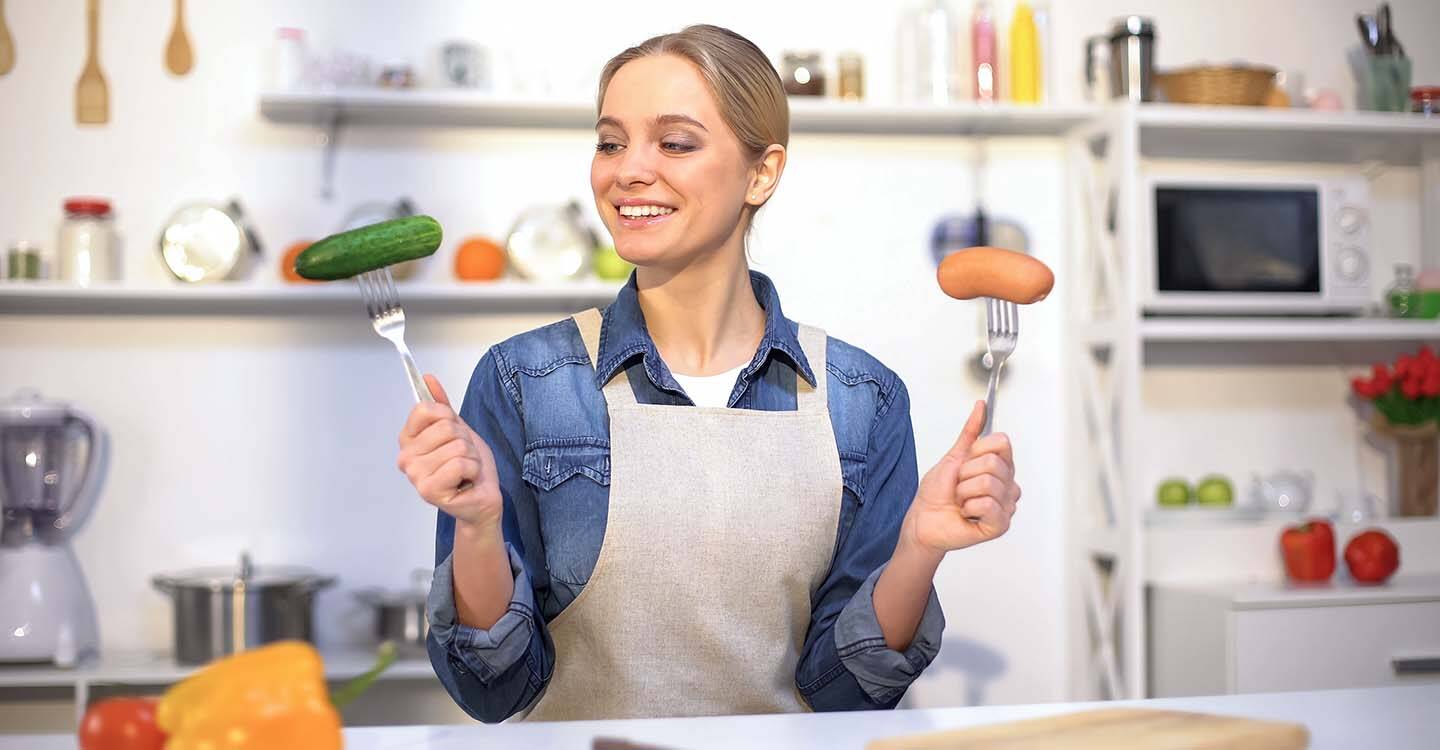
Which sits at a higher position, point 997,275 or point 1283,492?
point 997,275

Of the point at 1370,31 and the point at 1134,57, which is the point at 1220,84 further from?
the point at 1370,31

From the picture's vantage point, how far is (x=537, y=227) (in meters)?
2.89

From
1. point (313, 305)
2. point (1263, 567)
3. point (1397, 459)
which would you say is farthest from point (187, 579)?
point (1397, 459)

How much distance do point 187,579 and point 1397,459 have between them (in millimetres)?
2657

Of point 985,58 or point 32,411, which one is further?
point 985,58

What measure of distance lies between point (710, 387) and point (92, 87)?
2016 mm

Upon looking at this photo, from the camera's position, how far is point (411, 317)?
302cm

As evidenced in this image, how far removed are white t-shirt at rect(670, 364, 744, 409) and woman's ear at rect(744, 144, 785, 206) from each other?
193mm

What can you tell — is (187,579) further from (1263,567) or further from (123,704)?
(1263,567)

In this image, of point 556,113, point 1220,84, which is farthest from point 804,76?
point 1220,84

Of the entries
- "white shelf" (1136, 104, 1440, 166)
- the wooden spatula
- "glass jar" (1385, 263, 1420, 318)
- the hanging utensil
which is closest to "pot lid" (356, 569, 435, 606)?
the wooden spatula

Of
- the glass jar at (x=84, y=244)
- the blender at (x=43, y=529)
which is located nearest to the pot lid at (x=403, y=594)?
the blender at (x=43, y=529)

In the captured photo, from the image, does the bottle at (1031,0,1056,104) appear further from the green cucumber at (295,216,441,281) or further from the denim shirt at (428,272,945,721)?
the green cucumber at (295,216,441,281)

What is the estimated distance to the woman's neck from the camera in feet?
5.04
